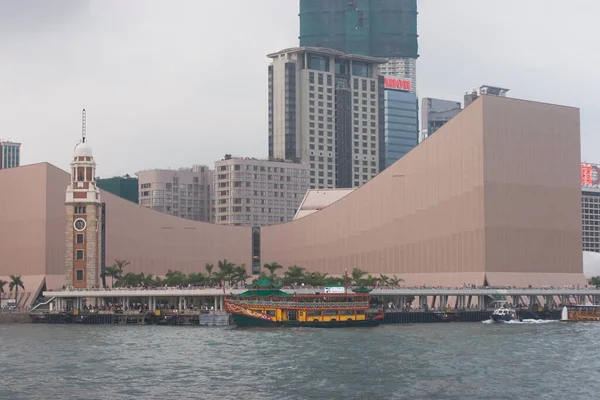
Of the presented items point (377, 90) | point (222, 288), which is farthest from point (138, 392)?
point (377, 90)

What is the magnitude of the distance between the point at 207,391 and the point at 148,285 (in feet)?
219

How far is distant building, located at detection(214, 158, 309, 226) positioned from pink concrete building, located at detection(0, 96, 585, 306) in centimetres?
3919

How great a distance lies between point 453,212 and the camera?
390 ft

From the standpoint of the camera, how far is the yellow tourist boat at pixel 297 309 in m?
90.7

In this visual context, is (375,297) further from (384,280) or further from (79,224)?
(79,224)

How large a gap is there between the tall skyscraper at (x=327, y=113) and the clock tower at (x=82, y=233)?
7206 centimetres

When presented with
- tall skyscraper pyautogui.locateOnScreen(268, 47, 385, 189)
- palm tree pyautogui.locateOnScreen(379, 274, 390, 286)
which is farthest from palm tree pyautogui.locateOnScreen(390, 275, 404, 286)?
tall skyscraper pyautogui.locateOnScreen(268, 47, 385, 189)

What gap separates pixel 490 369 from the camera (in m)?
58.9

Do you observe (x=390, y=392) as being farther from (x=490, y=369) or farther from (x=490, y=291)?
(x=490, y=291)

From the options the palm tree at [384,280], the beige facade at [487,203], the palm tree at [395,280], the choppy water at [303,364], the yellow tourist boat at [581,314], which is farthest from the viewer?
the palm tree at [395,280]

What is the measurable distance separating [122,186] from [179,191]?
13301mm

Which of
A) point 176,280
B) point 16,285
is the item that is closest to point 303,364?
point 176,280

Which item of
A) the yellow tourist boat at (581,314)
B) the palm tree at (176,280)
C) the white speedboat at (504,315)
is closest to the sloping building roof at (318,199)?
the palm tree at (176,280)

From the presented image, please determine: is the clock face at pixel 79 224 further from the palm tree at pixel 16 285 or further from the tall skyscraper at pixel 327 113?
the tall skyscraper at pixel 327 113
